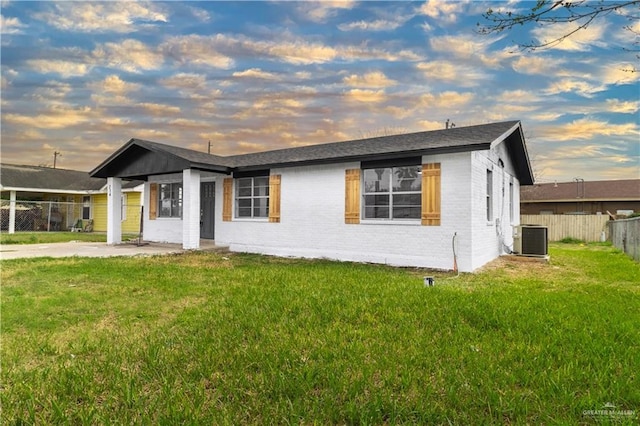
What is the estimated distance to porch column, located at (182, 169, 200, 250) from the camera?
11.8 meters

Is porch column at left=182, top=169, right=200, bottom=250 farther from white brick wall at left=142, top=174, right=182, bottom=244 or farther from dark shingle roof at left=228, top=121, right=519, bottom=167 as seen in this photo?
white brick wall at left=142, top=174, right=182, bottom=244

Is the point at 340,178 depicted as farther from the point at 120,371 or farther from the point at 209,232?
the point at 120,371

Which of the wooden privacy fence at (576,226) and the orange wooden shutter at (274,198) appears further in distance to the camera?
the wooden privacy fence at (576,226)

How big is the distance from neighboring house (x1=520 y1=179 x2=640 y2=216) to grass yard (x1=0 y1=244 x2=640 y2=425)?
1011 inches

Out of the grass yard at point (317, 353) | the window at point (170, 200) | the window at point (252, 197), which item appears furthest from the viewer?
the window at point (170, 200)

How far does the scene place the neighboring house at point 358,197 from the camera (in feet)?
28.0

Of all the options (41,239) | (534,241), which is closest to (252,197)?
(534,241)

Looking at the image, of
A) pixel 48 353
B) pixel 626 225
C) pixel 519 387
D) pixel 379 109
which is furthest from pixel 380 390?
pixel 379 109

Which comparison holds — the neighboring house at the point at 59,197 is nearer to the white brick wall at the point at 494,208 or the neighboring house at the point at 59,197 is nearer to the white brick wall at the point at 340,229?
the white brick wall at the point at 340,229

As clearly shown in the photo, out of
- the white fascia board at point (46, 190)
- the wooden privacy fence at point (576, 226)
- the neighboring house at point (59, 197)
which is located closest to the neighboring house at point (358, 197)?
the wooden privacy fence at point (576, 226)

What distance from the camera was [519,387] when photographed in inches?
108

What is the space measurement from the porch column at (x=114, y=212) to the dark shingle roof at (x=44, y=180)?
8567 mm

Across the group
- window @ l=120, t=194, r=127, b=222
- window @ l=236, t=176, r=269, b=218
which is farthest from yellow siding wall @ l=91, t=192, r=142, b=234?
window @ l=236, t=176, r=269, b=218

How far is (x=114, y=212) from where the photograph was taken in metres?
14.4
